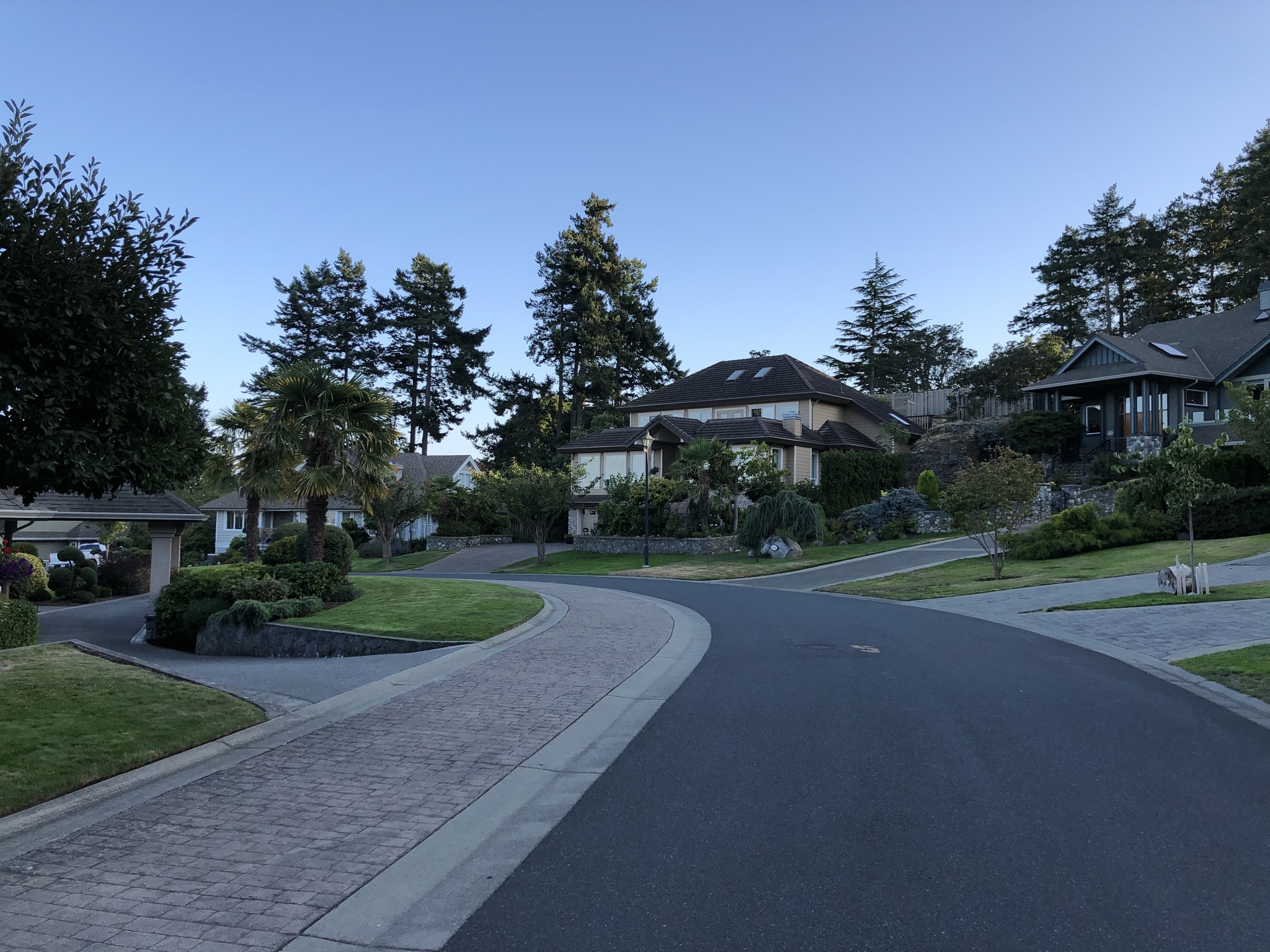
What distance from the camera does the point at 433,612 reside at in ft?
56.2

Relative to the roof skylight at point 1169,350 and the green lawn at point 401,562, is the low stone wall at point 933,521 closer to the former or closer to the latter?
the roof skylight at point 1169,350

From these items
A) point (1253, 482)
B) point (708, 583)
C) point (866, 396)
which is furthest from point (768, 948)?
point (866, 396)

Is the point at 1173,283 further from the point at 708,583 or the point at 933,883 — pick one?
the point at 933,883

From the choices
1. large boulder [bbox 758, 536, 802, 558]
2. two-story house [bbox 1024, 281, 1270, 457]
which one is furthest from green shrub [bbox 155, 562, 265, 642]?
two-story house [bbox 1024, 281, 1270, 457]

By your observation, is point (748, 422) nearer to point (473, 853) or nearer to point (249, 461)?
point (249, 461)

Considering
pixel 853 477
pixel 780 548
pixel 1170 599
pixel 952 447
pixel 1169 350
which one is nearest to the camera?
pixel 1170 599

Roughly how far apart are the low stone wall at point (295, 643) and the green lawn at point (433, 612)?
201mm

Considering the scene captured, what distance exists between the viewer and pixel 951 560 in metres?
28.4

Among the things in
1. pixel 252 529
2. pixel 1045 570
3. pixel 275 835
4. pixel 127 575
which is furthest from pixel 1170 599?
pixel 127 575

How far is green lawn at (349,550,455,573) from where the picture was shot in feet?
139

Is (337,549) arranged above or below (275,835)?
above

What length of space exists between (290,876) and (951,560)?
2668 centimetres

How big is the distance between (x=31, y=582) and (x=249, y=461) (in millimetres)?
13152

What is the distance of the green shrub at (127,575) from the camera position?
118 feet
